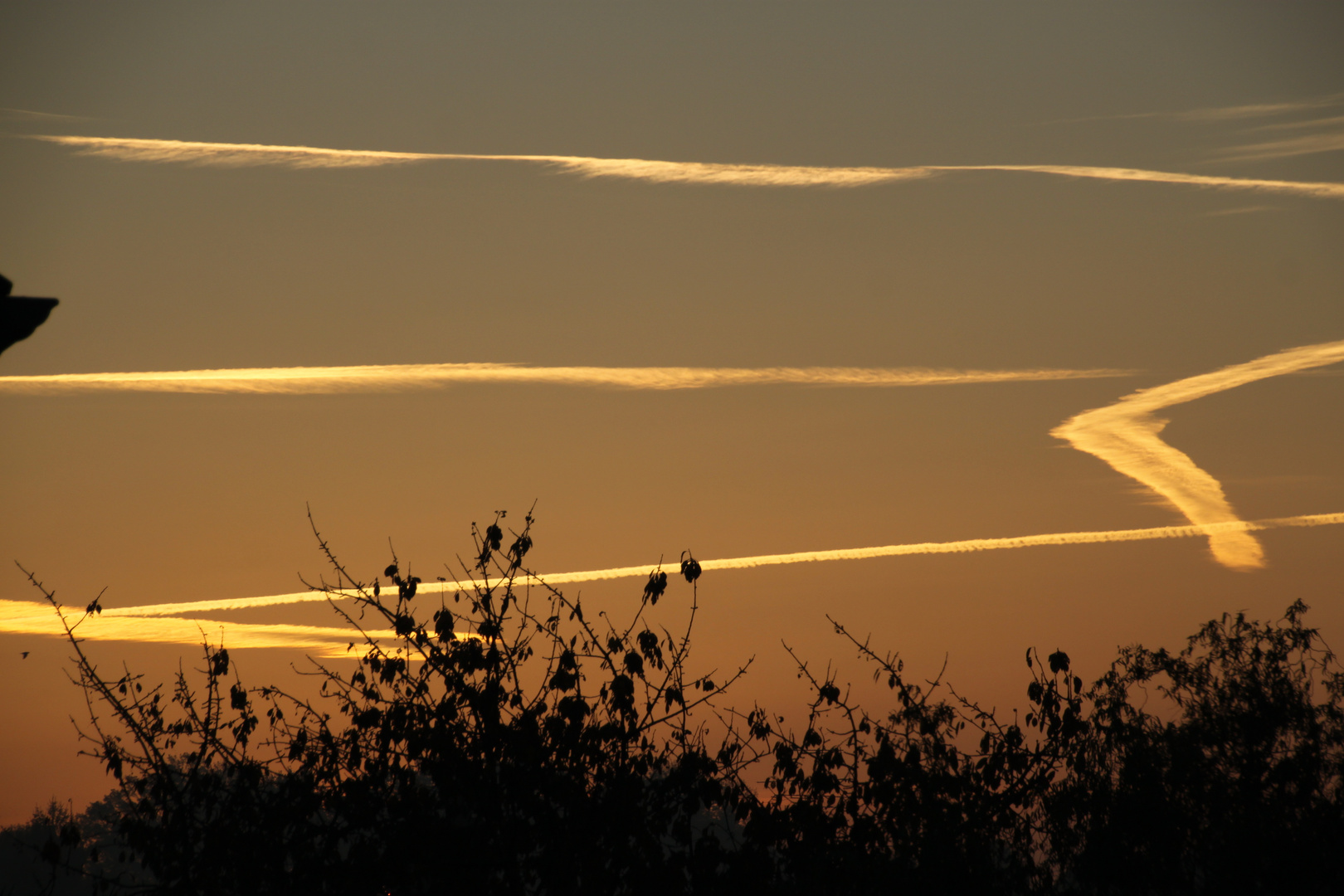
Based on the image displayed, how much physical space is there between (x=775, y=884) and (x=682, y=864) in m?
1.49

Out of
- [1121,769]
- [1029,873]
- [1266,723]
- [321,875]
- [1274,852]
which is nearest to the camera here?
[321,875]

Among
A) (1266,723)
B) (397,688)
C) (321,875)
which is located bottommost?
(321,875)

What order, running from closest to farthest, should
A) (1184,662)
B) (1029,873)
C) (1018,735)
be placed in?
(1018,735) → (1029,873) → (1184,662)

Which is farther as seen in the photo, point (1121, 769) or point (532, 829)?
point (1121, 769)

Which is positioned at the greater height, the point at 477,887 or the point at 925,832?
the point at 925,832

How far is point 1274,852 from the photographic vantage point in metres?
20.5

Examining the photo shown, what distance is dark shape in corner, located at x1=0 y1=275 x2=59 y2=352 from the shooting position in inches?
197

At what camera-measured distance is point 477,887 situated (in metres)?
9.69

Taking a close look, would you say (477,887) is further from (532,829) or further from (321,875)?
(321,875)

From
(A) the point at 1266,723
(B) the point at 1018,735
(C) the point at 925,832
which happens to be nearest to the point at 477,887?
(C) the point at 925,832

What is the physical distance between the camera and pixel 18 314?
5.05 m

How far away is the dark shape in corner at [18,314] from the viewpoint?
5.00 m

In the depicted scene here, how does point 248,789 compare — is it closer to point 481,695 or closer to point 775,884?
point 481,695

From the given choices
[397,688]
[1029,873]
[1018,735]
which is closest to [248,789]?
[397,688]
